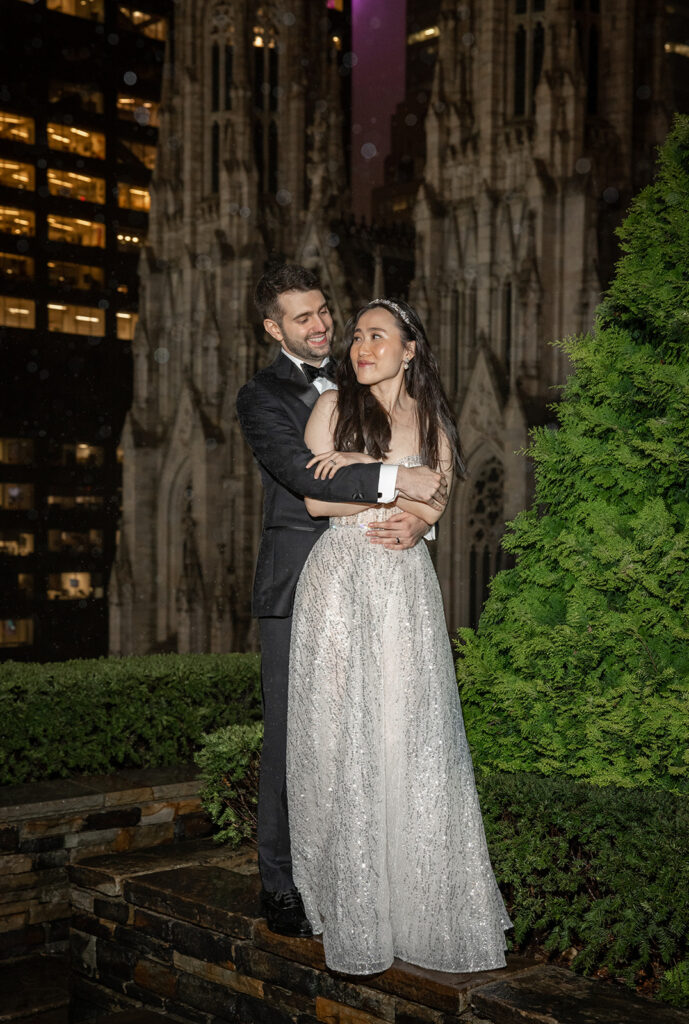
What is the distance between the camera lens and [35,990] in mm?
6348

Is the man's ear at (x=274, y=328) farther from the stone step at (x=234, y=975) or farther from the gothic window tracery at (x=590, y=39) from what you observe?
the gothic window tracery at (x=590, y=39)

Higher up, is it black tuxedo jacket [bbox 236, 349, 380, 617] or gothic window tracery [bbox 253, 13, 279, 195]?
gothic window tracery [bbox 253, 13, 279, 195]

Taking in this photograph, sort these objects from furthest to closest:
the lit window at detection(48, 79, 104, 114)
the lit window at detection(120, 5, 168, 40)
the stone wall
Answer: the lit window at detection(120, 5, 168, 40) → the lit window at detection(48, 79, 104, 114) → the stone wall

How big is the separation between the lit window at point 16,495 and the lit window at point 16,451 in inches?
41.7

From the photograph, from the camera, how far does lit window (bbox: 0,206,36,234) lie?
55.8 metres

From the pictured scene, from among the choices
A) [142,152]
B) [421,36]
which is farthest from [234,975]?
[421,36]

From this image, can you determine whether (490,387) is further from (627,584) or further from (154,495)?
(627,584)

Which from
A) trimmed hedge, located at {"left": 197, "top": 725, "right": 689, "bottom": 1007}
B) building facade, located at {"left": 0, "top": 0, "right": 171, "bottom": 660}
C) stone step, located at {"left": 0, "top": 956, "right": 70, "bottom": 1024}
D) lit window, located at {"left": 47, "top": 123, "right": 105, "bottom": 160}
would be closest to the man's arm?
trimmed hedge, located at {"left": 197, "top": 725, "right": 689, "bottom": 1007}

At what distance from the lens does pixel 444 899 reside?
407 cm

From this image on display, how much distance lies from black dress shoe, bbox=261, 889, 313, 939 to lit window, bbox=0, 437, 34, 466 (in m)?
53.3

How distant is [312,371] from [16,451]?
53.6 meters

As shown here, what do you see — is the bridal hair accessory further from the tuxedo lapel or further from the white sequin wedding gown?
the white sequin wedding gown

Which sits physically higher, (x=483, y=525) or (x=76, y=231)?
(x=76, y=231)

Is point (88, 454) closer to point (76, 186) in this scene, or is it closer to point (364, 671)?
point (76, 186)
